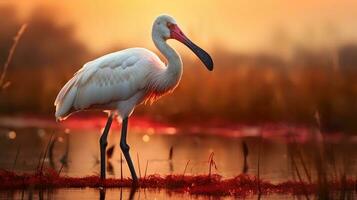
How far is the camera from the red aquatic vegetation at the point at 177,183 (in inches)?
535

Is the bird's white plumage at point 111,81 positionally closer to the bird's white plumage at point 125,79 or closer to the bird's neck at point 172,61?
the bird's white plumage at point 125,79

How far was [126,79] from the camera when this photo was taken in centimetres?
1551

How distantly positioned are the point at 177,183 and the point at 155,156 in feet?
15.2

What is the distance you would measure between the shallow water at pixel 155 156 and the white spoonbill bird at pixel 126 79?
0.79 metres

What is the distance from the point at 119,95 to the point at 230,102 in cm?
1126

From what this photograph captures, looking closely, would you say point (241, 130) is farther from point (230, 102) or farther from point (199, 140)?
point (199, 140)

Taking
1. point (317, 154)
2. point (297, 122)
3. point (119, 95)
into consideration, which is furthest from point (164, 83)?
point (297, 122)

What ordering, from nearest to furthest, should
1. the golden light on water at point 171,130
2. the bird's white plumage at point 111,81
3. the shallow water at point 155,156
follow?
the shallow water at point 155,156 < the bird's white plumage at point 111,81 < the golden light on water at point 171,130

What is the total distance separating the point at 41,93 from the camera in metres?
28.5

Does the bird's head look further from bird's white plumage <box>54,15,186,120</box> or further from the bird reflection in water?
the bird reflection in water

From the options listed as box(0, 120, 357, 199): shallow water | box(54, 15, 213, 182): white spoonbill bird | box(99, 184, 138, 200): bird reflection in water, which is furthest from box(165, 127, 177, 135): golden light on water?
box(99, 184, 138, 200): bird reflection in water

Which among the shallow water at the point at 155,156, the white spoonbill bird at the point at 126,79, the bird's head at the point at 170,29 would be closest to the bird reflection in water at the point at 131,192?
the shallow water at the point at 155,156

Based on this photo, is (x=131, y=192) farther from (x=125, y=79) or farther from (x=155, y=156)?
(x=155, y=156)

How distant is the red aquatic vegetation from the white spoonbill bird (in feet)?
3.89
